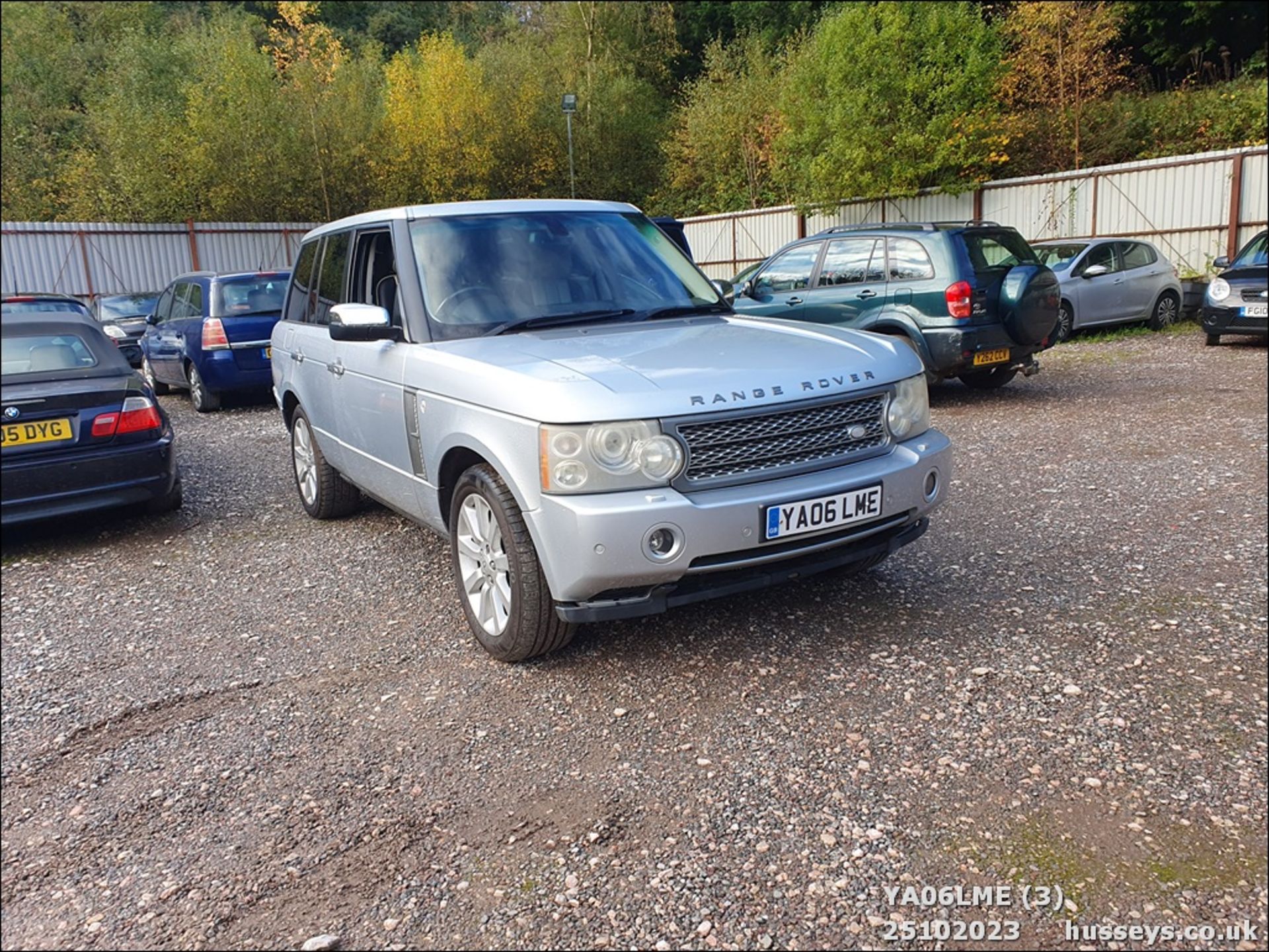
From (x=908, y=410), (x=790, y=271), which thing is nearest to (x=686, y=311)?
(x=908, y=410)

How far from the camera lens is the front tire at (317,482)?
516 centimetres

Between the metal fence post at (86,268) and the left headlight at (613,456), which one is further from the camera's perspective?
the metal fence post at (86,268)

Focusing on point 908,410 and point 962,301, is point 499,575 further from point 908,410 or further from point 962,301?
point 962,301

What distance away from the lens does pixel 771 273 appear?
31.1 ft

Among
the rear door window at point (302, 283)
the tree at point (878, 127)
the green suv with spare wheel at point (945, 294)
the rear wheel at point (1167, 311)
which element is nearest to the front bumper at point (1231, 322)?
the rear wheel at point (1167, 311)

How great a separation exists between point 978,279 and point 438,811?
6802 mm

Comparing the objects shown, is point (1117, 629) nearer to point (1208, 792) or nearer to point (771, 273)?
point (1208, 792)

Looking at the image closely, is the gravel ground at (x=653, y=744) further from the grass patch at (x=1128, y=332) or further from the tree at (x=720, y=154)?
the tree at (x=720, y=154)

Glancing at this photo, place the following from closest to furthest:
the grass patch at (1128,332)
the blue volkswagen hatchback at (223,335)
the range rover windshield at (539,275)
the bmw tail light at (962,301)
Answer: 1. the grass patch at (1128,332)
2. the range rover windshield at (539,275)
3. the bmw tail light at (962,301)
4. the blue volkswagen hatchback at (223,335)

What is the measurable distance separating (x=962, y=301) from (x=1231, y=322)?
7.03m

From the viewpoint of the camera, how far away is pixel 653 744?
2.87 metres

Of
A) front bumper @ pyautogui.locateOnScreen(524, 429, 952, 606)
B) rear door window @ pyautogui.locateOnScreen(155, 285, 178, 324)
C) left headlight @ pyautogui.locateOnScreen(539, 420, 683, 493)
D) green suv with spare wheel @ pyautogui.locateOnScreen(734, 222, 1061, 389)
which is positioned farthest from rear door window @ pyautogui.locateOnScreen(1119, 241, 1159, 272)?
rear door window @ pyautogui.locateOnScreen(155, 285, 178, 324)

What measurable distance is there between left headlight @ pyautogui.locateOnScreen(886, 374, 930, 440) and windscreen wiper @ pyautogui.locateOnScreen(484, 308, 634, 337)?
1.18 m

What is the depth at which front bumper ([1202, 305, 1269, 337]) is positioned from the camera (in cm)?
99
